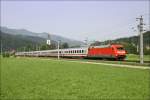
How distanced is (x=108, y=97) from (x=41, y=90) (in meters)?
4.02

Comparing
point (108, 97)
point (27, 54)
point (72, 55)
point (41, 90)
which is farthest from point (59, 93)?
point (27, 54)

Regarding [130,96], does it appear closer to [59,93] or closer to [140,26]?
[59,93]

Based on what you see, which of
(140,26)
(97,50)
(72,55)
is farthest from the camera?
(72,55)

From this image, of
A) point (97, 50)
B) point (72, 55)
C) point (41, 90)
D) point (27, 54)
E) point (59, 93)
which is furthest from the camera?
point (27, 54)

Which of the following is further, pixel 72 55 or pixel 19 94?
pixel 72 55

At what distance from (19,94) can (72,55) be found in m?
53.8

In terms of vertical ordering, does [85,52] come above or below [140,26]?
below

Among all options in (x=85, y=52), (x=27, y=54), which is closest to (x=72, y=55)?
(x=85, y=52)

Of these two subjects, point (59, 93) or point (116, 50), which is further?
point (116, 50)

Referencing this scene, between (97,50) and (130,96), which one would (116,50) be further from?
(130,96)

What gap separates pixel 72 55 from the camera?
66750 mm

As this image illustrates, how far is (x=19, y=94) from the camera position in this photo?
1302 centimetres

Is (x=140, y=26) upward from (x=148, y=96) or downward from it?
upward

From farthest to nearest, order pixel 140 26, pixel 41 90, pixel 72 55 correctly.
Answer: pixel 72 55
pixel 140 26
pixel 41 90
